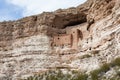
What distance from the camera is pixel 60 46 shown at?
37.3m

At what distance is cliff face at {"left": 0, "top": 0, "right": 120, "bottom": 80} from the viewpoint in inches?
1236

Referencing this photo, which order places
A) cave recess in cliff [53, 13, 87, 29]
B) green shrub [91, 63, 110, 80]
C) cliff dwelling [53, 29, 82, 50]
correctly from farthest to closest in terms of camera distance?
cave recess in cliff [53, 13, 87, 29] → cliff dwelling [53, 29, 82, 50] → green shrub [91, 63, 110, 80]

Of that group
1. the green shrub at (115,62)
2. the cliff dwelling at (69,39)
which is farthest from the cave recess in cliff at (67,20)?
the green shrub at (115,62)

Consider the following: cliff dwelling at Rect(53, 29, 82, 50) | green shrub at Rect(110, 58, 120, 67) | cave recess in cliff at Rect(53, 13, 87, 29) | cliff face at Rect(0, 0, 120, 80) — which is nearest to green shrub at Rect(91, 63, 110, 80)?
green shrub at Rect(110, 58, 120, 67)

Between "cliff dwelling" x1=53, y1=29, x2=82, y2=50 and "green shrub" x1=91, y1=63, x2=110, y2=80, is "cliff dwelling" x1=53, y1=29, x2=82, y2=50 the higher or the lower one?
the higher one

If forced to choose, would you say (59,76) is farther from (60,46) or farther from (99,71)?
(60,46)

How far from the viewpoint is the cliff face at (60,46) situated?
31391 millimetres

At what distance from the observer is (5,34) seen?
40781mm

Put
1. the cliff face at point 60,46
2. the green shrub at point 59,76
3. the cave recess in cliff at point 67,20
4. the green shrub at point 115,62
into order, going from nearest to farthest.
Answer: the green shrub at point 115,62 → the green shrub at point 59,76 → the cliff face at point 60,46 → the cave recess in cliff at point 67,20

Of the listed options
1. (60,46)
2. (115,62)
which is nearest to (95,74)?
(115,62)

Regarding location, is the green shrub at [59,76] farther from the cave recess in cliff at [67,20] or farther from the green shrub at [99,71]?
the cave recess in cliff at [67,20]

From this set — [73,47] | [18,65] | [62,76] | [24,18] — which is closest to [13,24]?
[24,18]

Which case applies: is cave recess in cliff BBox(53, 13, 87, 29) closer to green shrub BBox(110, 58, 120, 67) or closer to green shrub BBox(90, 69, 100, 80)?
green shrub BBox(90, 69, 100, 80)

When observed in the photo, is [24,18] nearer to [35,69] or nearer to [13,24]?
[13,24]
